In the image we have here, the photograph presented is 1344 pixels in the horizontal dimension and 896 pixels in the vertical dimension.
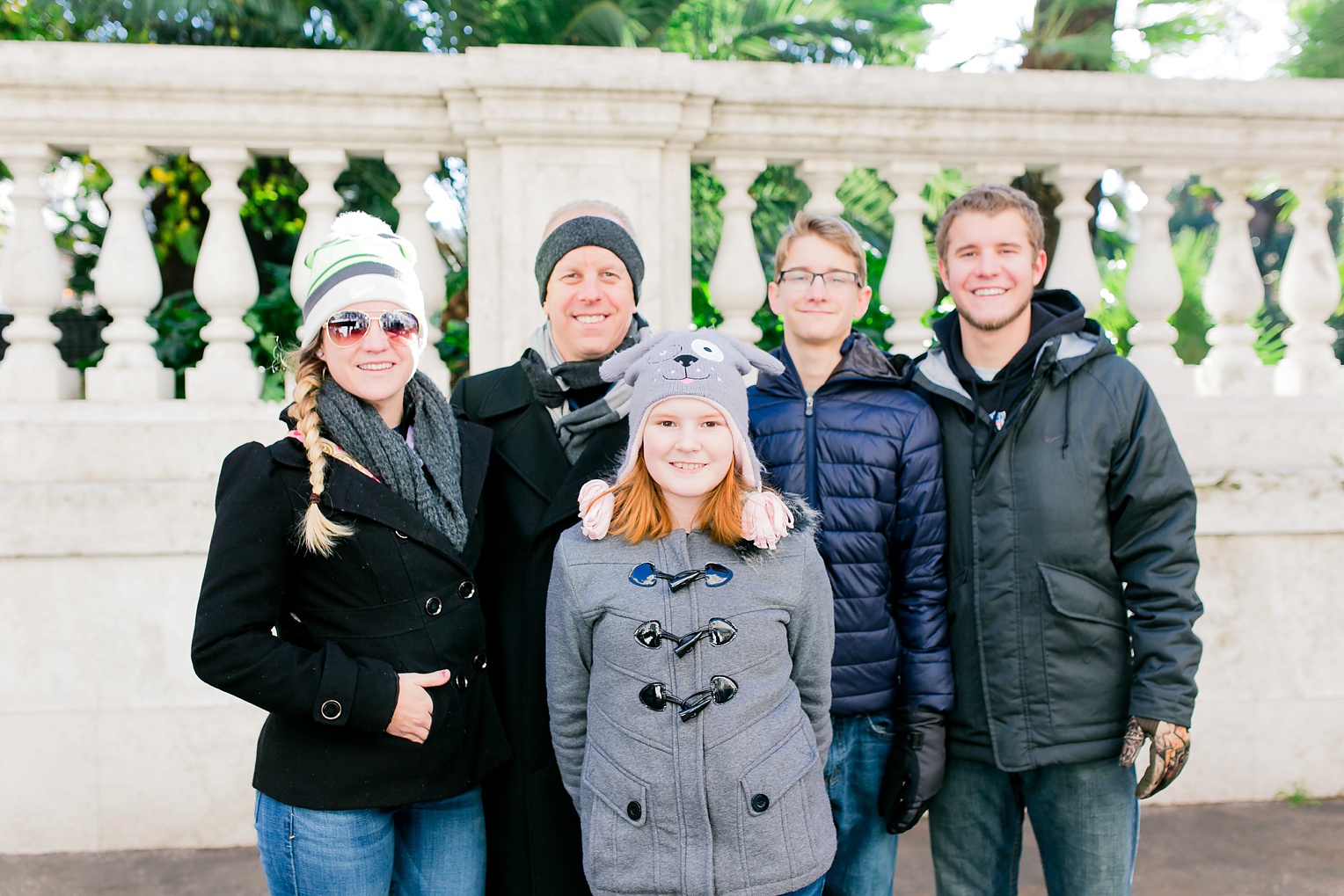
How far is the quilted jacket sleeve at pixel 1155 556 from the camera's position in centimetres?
211

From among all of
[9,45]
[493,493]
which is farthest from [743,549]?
[9,45]

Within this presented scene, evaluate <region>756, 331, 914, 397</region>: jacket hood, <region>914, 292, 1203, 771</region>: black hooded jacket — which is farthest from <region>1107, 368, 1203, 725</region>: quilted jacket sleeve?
<region>756, 331, 914, 397</region>: jacket hood

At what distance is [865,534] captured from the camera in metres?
2.22

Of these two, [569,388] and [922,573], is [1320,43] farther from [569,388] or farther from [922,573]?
[569,388]

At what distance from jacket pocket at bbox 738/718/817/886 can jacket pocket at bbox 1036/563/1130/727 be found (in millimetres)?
674

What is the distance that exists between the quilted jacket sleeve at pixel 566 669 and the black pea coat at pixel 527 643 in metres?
0.17

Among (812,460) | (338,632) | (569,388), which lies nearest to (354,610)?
(338,632)

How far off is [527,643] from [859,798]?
86cm

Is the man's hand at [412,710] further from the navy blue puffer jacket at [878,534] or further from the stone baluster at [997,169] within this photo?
the stone baluster at [997,169]

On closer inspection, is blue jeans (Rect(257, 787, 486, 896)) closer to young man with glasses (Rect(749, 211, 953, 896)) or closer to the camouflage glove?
young man with glasses (Rect(749, 211, 953, 896))

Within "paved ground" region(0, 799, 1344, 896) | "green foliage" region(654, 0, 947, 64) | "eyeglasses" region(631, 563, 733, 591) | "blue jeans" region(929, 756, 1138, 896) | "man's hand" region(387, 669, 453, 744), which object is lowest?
"paved ground" region(0, 799, 1344, 896)

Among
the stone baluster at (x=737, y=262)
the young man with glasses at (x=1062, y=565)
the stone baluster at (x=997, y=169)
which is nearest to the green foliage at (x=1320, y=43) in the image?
the stone baluster at (x=997, y=169)

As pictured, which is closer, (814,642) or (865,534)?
(814,642)

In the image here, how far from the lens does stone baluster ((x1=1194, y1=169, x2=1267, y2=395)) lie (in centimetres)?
353
